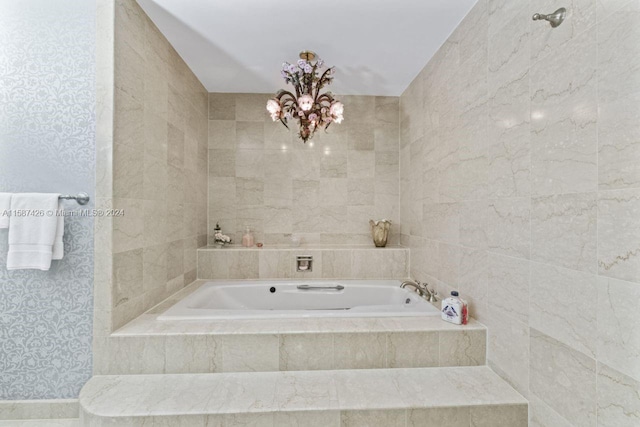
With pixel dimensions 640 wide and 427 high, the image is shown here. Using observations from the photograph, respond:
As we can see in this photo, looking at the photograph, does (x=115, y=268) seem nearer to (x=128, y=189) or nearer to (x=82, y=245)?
(x=82, y=245)

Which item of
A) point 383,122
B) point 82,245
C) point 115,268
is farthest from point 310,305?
point 383,122

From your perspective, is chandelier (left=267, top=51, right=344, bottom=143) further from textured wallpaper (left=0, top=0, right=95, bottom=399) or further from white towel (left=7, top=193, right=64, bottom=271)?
white towel (left=7, top=193, right=64, bottom=271)

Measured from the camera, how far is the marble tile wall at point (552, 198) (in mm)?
914

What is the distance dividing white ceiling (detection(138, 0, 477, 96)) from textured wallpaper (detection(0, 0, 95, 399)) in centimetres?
53

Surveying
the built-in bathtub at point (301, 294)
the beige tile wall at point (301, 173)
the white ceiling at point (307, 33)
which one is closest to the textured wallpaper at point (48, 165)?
the white ceiling at point (307, 33)

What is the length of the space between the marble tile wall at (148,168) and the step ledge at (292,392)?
1.30 feet

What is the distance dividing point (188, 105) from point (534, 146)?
2443mm

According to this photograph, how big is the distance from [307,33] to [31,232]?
6.42 ft

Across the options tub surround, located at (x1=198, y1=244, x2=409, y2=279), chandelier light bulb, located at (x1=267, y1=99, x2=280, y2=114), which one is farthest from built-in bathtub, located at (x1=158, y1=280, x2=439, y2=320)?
chandelier light bulb, located at (x1=267, y1=99, x2=280, y2=114)

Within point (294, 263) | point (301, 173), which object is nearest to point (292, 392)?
point (294, 263)

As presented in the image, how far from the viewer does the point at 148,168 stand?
1860 mm

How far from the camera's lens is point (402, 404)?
4.28 feet

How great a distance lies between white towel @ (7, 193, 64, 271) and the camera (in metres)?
1.44

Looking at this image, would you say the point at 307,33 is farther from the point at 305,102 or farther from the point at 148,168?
the point at 148,168
